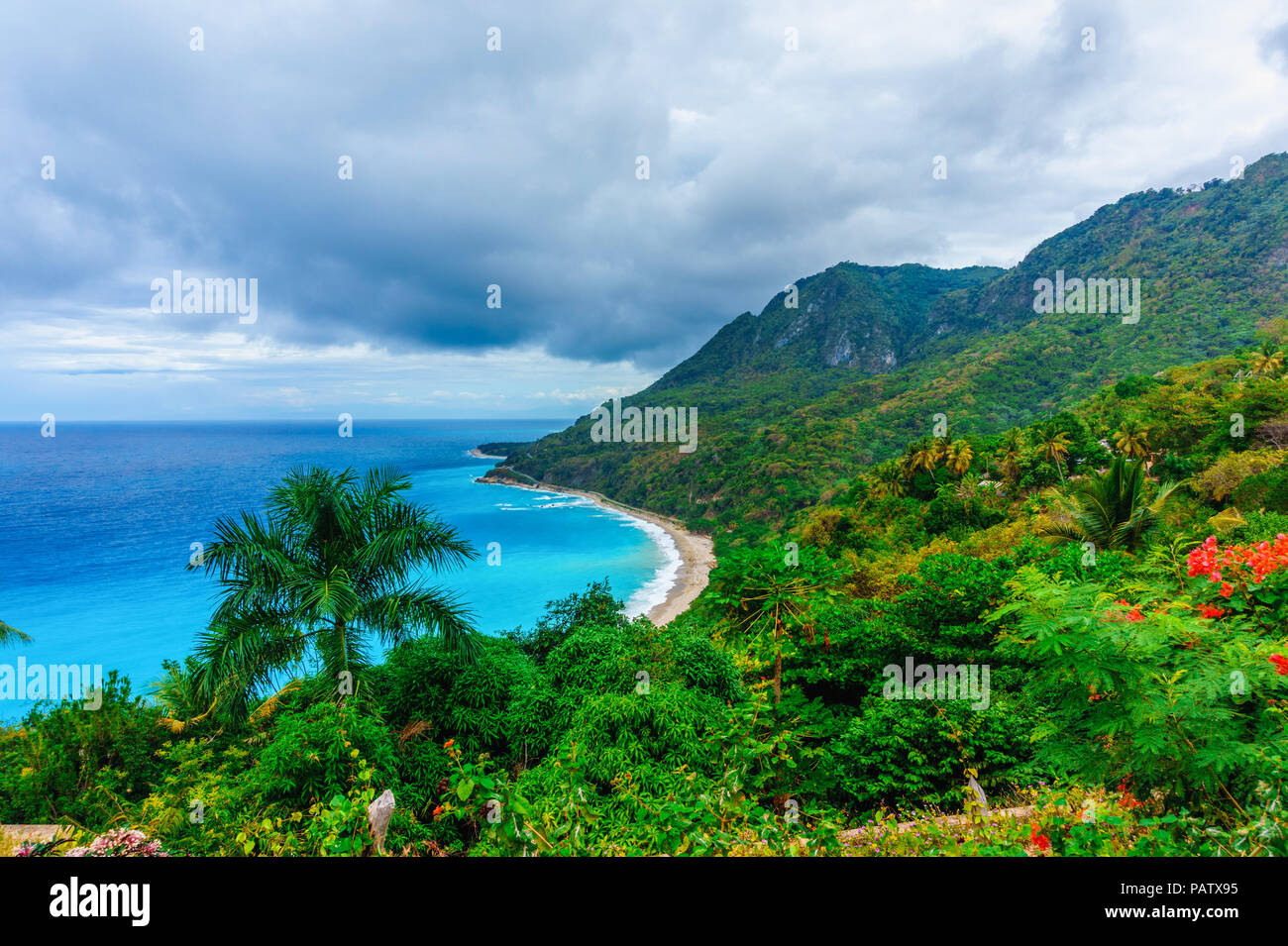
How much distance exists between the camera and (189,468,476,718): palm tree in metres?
6.18

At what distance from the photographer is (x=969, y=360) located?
91.9 meters

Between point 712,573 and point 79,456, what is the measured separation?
587ft

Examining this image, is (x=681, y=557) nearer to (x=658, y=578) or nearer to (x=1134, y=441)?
(x=658, y=578)

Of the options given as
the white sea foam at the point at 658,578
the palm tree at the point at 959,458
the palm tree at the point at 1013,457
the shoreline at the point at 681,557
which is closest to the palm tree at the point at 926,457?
the palm tree at the point at 959,458

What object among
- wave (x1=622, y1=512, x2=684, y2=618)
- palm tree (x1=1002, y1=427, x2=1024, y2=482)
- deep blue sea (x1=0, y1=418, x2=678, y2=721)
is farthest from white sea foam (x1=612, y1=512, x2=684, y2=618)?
palm tree (x1=1002, y1=427, x2=1024, y2=482)

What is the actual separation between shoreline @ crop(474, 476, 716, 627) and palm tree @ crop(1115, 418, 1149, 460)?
21092mm

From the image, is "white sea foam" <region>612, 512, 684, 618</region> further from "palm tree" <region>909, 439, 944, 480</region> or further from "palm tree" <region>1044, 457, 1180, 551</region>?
"palm tree" <region>909, 439, 944, 480</region>

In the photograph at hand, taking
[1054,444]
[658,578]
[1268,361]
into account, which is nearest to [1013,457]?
[1054,444]

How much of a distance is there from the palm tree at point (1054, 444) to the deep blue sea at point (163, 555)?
83.1 feet

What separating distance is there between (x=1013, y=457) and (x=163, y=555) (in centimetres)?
6865

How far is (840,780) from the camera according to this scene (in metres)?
7.52
